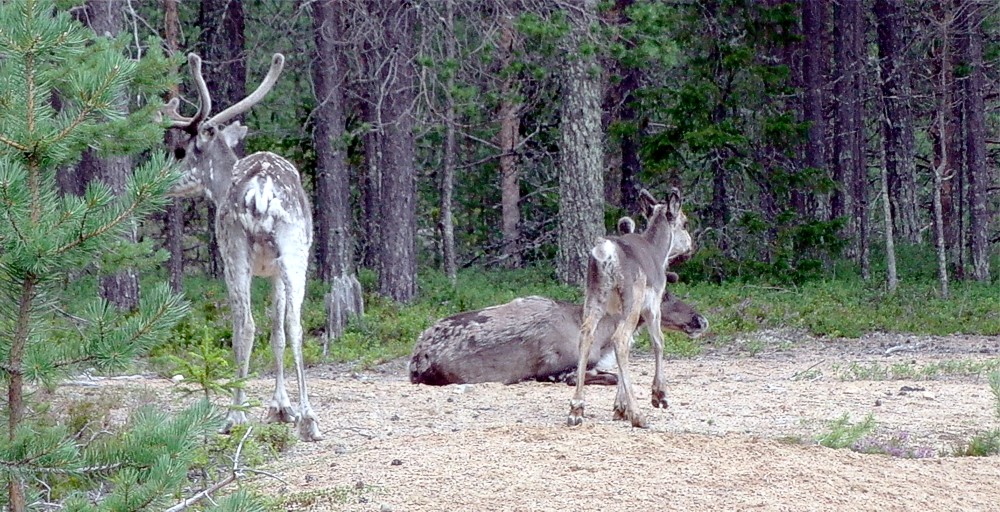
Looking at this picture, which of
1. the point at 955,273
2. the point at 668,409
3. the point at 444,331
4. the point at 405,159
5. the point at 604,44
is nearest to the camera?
the point at 668,409

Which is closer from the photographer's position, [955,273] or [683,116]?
[683,116]

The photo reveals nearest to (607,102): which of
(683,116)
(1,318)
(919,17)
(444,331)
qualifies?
(683,116)

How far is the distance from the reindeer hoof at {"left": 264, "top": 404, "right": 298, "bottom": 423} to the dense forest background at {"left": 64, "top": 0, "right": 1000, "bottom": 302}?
8.67 meters

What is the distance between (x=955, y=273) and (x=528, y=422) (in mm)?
16781

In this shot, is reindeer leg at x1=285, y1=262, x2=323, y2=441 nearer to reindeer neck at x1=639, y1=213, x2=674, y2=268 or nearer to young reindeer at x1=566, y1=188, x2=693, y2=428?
young reindeer at x1=566, y1=188, x2=693, y2=428

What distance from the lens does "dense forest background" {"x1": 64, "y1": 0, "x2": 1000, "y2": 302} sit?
19641mm

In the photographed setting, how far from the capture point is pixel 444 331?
42.0ft

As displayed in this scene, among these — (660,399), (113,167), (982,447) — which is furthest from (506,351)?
(113,167)

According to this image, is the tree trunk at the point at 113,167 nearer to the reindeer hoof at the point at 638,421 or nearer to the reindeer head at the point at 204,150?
the reindeer head at the point at 204,150

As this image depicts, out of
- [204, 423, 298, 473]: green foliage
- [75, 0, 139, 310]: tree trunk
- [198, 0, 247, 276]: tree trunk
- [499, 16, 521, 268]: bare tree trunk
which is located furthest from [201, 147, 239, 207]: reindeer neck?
[499, 16, 521, 268]: bare tree trunk

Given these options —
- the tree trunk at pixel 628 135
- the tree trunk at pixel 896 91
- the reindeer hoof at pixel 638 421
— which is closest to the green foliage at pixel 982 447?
the reindeer hoof at pixel 638 421

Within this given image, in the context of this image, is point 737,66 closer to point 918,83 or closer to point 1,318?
point 918,83

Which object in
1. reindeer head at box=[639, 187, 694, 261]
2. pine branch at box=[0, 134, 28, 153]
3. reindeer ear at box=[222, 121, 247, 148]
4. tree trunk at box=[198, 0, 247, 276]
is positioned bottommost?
pine branch at box=[0, 134, 28, 153]

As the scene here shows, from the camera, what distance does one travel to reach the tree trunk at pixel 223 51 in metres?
24.5
